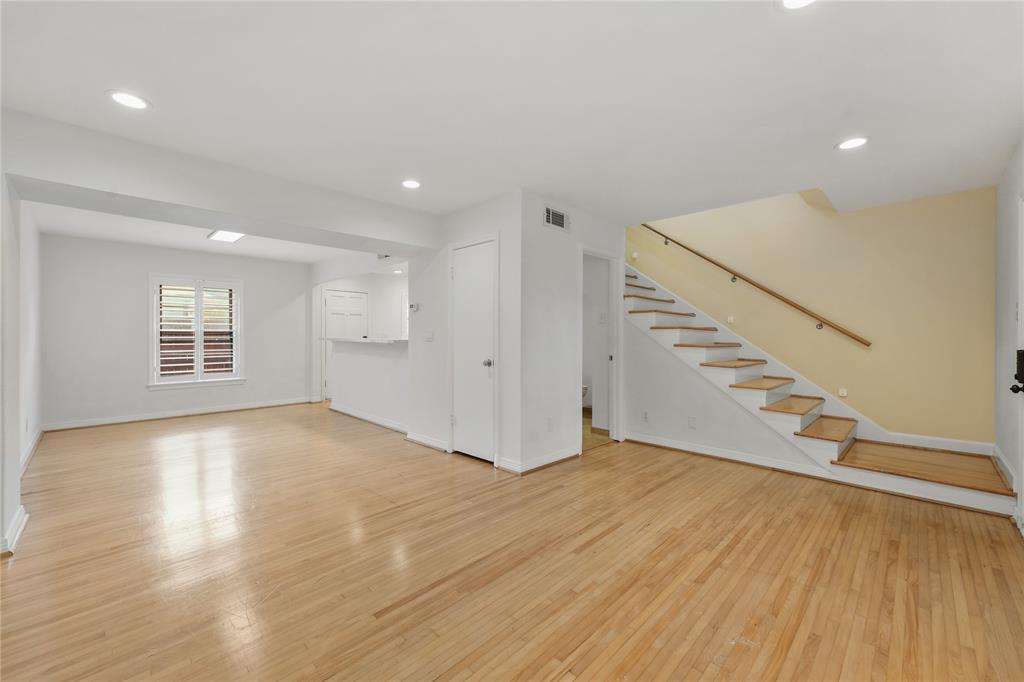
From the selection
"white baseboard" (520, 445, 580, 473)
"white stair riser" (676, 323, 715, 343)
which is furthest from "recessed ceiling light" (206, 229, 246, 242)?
"white stair riser" (676, 323, 715, 343)

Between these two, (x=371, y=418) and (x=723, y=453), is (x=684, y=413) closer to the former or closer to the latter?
(x=723, y=453)

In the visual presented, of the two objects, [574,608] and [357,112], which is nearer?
[574,608]

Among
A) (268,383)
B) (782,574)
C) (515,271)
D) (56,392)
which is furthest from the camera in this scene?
(268,383)

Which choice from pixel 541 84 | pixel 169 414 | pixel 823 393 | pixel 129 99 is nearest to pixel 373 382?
pixel 169 414

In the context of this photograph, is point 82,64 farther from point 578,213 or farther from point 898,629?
point 898,629

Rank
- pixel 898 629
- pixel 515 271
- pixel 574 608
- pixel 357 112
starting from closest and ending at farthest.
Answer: pixel 898 629 < pixel 574 608 < pixel 357 112 < pixel 515 271

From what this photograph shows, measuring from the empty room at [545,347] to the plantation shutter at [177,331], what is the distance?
18.9 inches

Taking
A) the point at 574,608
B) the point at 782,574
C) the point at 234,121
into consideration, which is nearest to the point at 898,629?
the point at 782,574

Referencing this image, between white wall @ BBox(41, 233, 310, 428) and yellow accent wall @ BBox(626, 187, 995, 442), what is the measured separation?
7.51 metres

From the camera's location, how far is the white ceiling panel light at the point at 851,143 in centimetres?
288

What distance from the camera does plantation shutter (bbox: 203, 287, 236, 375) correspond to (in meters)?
7.03

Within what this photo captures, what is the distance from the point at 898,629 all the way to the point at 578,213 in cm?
389

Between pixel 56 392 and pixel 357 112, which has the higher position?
pixel 357 112

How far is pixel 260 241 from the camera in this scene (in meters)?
6.14
